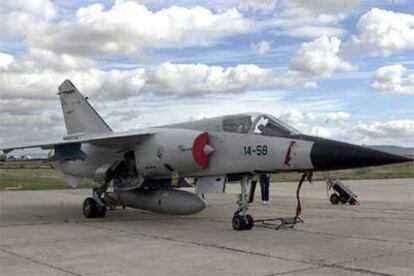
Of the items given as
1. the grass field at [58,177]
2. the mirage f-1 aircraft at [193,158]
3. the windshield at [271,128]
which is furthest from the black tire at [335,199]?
the windshield at [271,128]

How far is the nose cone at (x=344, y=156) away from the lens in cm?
873

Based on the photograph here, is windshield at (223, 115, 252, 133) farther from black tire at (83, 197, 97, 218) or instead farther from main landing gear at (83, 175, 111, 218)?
black tire at (83, 197, 97, 218)

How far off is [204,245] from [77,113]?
904 centimetres

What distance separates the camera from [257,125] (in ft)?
33.7

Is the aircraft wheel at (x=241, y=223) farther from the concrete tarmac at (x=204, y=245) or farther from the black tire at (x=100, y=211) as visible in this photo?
the black tire at (x=100, y=211)

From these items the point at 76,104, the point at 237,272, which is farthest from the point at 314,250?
the point at 76,104

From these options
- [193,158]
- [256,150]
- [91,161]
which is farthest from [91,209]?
[256,150]

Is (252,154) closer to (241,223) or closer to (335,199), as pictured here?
Result: (241,223)

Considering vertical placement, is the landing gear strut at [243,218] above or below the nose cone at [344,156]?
below

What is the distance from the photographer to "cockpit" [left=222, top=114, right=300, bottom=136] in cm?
998

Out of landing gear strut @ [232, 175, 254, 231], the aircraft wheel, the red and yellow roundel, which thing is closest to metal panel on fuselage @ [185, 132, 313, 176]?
the red and yellow roundel

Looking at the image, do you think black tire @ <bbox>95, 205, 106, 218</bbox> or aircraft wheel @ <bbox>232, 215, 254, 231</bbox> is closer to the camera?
aircraft wheel @ <bbox>232, 215, 254, 231</bbox>

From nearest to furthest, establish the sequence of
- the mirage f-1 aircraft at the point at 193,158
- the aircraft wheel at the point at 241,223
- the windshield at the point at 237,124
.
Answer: the mirage f-1 aircraft at the point at 193,158 → the aircraft wheel at the point at 241,223 → the windshield at the point at 237,124

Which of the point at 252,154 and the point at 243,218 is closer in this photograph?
the point at 243,218
